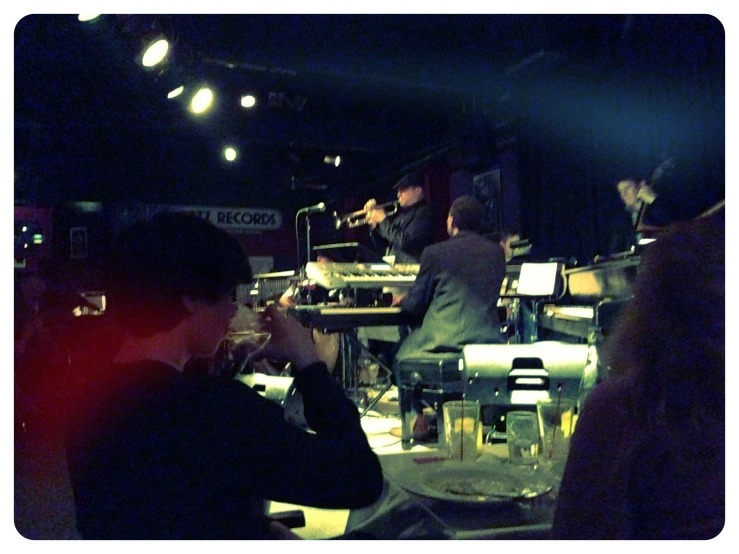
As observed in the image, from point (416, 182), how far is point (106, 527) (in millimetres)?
3557

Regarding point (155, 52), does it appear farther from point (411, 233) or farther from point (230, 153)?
point (230, 153)

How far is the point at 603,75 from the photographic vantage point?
3.82m

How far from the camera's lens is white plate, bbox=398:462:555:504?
3.28 ft

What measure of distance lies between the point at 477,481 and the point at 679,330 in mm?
545

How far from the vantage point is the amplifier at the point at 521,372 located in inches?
71.7

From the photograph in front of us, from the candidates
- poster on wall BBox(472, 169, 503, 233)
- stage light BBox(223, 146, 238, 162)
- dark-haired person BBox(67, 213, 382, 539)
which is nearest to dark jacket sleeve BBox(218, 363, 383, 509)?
dark-haired person BBox(67, 213, 382, 539)

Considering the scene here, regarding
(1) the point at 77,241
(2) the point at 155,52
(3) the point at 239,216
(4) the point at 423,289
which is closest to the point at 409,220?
(4) the point at 423,289

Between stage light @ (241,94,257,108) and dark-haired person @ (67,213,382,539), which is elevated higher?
stage light @ (241,94,257,108)

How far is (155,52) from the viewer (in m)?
3.62

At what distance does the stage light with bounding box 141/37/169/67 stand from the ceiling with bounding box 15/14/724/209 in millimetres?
72

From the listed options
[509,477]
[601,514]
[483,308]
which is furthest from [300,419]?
[601,514]

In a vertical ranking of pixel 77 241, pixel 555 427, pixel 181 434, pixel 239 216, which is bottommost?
pixel 555 427

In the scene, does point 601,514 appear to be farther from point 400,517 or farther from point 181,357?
point 181,357

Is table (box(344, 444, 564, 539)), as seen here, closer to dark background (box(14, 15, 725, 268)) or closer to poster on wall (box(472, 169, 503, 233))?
dark background (box(14, 15, 725, 268))
